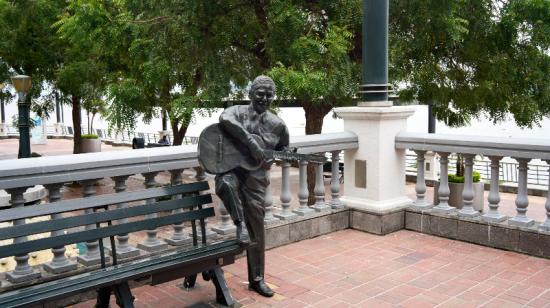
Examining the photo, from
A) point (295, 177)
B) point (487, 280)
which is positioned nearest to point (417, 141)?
point (487, 280)

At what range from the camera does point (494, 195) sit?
6.40m

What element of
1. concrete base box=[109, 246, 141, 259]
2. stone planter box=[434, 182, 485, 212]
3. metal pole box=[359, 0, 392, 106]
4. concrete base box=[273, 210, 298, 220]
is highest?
metal pole box=[359, 0, 392, 106]

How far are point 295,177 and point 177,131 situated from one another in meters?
4.92

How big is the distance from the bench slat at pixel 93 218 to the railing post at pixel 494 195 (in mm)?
3451

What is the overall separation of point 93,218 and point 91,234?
0.42 ft

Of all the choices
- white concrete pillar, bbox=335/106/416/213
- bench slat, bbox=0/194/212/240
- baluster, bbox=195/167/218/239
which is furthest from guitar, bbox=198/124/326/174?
white concrete pillar, bbox=335/106/416/213

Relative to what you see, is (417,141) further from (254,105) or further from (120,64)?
(120,64)

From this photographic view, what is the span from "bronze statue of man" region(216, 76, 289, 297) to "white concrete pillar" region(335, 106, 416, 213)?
2.33m

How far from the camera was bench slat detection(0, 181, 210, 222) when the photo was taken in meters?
3.84

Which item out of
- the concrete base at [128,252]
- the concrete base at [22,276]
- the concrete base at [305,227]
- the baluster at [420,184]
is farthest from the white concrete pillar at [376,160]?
the concrete base at [22,276]

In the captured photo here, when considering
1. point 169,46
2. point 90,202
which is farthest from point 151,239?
point 169,46

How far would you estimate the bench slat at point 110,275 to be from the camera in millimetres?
3566

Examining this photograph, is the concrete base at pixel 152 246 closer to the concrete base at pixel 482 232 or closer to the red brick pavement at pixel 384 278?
the red brick pavement at pixel 384 278

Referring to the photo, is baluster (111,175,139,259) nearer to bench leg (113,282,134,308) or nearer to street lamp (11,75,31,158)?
bench leg (113,282,134,308)
